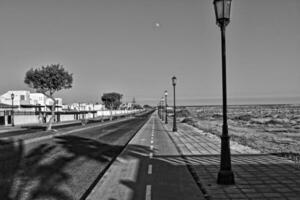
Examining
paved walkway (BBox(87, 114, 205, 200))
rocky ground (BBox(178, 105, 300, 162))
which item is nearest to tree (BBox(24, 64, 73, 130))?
rocky ground (BBox(178, 105, 300, 162))

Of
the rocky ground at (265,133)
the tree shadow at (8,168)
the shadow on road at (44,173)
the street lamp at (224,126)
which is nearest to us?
the shadow on road at (44,173)

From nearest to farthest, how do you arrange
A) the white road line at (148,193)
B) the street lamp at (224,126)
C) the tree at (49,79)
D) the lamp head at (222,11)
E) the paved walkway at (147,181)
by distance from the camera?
the white road line at (148,193) → the paved walkway at (147,181) → the street lamp at (224,126) → the lamp head at (222,11) → the tree at (49,79)

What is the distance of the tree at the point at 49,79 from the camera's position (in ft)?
119

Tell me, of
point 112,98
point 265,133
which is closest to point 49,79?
point 265,133

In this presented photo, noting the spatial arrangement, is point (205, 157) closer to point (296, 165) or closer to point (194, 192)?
point (296, 165)

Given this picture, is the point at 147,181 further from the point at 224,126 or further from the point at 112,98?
the point at 112,98

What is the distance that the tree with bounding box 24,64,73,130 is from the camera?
119 ft

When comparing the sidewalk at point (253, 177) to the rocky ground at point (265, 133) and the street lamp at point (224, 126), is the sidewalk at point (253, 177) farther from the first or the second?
the rocky ground at point (265, 133)

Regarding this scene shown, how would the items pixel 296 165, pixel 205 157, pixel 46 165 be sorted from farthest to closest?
pixel 205 157
pixel 46 165
pixel 296 165

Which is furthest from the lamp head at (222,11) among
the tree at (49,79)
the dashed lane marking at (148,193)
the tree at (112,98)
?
the tree at (112,98)

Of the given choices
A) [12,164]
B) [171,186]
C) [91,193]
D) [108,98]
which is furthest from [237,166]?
[108,98]

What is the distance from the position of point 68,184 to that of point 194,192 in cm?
325

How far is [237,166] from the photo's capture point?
1124cm

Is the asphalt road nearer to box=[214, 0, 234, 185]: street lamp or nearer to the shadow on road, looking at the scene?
the shadow on road
